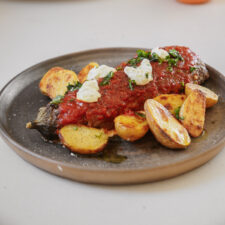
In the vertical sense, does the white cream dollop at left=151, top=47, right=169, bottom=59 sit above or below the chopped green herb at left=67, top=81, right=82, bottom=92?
above

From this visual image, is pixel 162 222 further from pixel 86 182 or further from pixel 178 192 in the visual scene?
pixel 86 182

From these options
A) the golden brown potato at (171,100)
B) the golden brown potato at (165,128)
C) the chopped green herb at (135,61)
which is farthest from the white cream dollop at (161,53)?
the golden brown potato at (165,128)

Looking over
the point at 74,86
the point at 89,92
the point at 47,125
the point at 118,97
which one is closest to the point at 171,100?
the point at 118,97

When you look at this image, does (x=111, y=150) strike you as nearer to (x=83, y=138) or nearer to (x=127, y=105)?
(x=83, y=138)

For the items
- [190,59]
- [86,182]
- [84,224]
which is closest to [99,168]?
[86,182]

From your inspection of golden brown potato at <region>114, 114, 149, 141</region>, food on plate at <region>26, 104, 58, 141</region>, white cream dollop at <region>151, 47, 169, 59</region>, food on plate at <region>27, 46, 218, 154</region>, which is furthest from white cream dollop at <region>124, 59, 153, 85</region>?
food on plate at <region>26, 104, 58, 141</region>

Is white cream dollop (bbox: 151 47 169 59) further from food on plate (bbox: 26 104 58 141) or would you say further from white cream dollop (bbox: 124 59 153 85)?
food on plate (bbox: 26 104 58 141)

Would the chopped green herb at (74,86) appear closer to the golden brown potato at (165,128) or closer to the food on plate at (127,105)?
the food on plate at (127,105)
